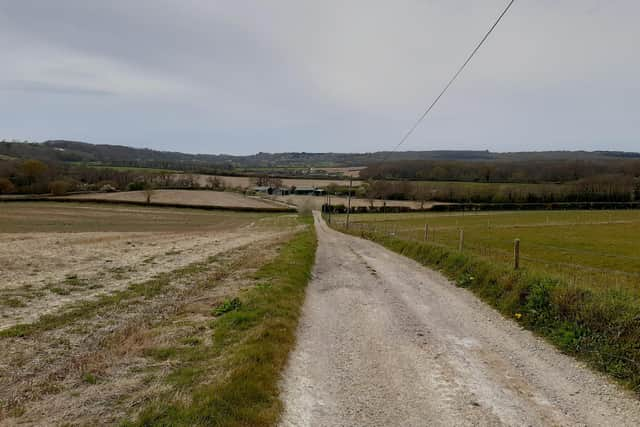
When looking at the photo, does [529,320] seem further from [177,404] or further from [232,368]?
[177,404]

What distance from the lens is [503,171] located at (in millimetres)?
148375

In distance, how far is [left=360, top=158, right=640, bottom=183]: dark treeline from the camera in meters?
138

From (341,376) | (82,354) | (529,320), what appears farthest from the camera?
(529,320)

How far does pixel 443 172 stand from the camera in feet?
498

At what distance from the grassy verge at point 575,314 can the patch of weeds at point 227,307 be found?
7.24 meters

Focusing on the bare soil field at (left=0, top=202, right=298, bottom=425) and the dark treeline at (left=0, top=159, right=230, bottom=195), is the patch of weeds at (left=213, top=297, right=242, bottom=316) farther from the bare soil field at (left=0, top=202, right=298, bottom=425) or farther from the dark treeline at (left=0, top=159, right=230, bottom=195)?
the dark treeline at (left=0, top=159, right=230, bottom=195)

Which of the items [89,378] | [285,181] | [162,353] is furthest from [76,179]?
[89,378]

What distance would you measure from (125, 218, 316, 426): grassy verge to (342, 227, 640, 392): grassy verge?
578 cm

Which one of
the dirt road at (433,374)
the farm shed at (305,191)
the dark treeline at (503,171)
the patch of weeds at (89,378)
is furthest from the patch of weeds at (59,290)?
the farm shed at (305,191)

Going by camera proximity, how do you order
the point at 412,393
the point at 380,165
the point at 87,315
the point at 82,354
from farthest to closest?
1. the point at 380,165
2. the point at 87,315
3. the point at 82,354
4. the point at 412,393

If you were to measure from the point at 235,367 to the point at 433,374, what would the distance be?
3.37 metres

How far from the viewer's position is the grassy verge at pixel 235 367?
578 centimetres

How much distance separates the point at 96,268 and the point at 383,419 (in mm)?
18462

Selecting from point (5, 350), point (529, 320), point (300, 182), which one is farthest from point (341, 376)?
point (300, 182)
